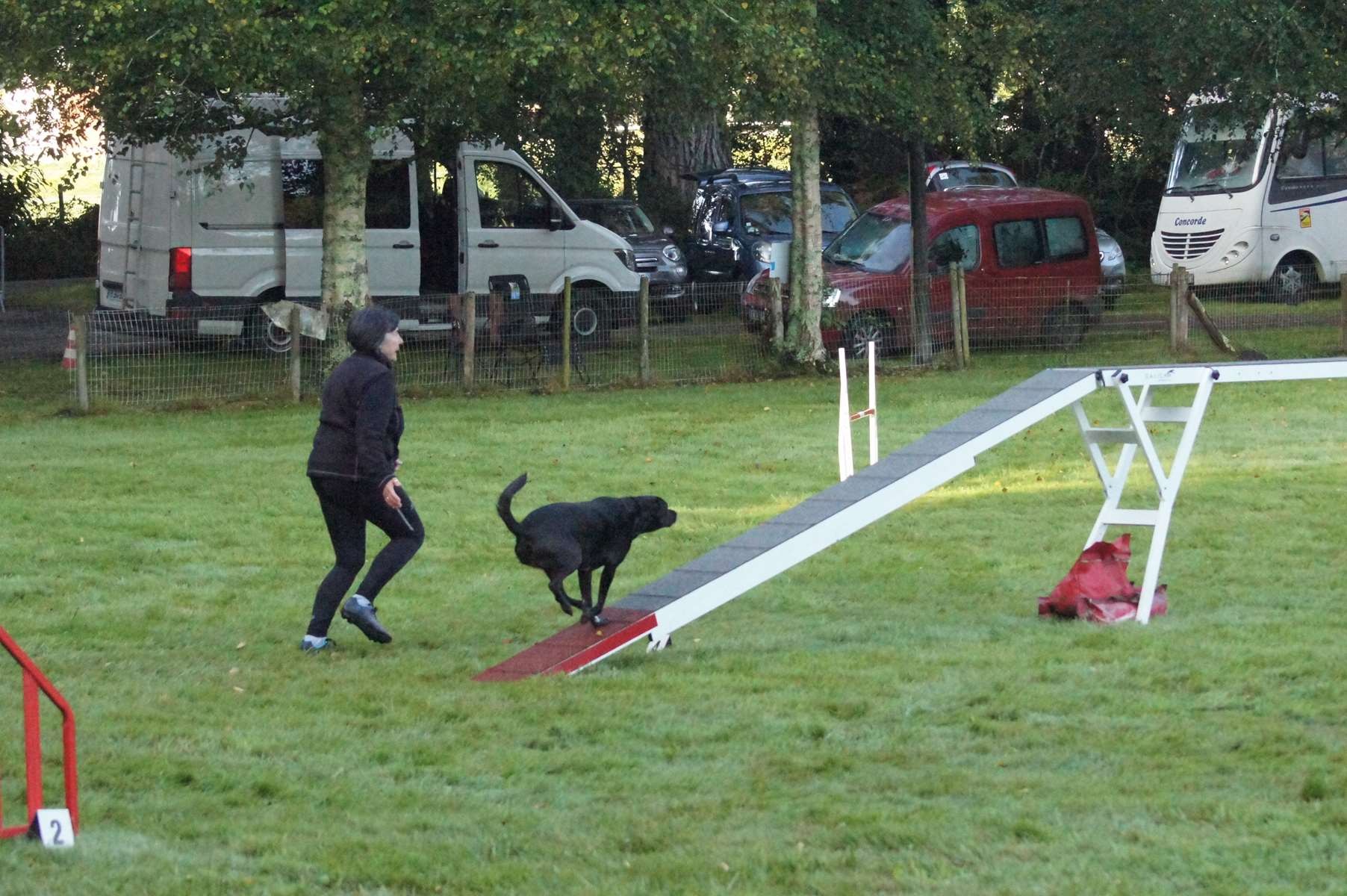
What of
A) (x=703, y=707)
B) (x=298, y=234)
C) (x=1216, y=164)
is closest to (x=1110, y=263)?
(x=1216, y=164)

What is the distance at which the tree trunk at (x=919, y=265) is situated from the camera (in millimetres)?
20484

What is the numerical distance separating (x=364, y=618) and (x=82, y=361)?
10419 mm

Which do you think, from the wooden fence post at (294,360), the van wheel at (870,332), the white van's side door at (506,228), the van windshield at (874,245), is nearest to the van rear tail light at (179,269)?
the wooden fence post at (294,360)

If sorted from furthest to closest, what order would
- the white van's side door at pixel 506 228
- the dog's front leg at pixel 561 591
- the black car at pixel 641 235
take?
the black car at pixel 641 235
the white van's side door at pixel 506 228
the dog's front leg at pixel 561 591

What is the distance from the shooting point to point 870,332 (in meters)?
20.5

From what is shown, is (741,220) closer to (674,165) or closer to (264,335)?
(674,165)

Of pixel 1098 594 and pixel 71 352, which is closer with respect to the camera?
pixel 1098 594

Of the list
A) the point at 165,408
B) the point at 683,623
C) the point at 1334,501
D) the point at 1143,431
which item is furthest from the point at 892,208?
the point at 683,623

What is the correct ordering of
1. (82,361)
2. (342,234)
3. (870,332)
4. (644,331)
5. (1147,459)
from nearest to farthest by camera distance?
1. (1147,459)
2. (82,361)
3. (342,234)
4. (644,331)
5. (870,332)

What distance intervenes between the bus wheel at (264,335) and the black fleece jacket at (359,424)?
1057 cm

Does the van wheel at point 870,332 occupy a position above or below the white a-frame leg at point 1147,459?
above

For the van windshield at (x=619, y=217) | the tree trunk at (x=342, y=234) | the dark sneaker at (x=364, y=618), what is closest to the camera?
the dark sneaker at (x=364, y=618)

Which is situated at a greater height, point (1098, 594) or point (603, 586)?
point (603, 586)

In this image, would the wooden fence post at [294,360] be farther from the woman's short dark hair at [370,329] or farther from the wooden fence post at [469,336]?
the woman's short dark hair at [370,329]
